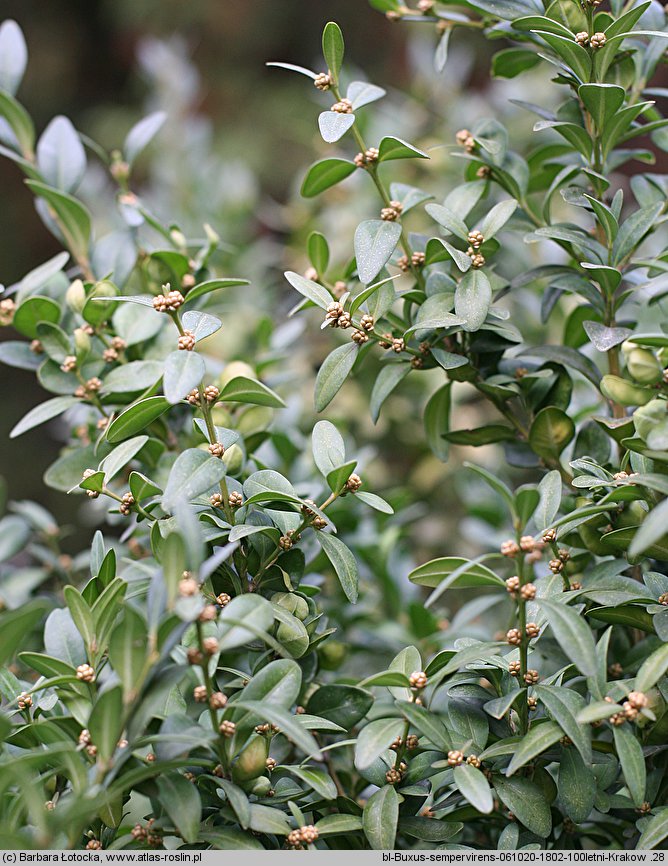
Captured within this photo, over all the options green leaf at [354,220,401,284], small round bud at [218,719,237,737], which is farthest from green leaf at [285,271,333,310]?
small round bud at [218,719,237,737]

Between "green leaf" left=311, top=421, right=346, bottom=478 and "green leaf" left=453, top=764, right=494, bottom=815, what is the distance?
176mm

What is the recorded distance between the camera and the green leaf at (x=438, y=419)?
0.60 meters

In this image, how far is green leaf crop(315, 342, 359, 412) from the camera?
483 millimetres

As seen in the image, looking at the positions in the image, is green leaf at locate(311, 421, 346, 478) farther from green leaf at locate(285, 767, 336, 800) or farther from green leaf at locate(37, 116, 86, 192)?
green leaf at locate(37, 116, 86, 192)

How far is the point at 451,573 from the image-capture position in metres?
0.44

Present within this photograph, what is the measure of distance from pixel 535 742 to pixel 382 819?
0.29 ft

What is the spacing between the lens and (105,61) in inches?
106

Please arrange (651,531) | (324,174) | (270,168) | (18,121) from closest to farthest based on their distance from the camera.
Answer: (651,531) → (324,174) → (18,121) → (270,168)

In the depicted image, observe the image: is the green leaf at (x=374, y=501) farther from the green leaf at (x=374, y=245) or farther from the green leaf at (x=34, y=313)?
the green leaf at (x=34, y=313)

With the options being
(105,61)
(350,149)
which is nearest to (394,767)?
(350,149)

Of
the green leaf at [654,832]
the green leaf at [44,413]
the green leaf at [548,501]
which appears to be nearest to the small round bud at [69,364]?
the green leaf at [44,413]

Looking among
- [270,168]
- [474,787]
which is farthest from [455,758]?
[270,168]

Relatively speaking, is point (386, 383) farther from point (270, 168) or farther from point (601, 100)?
point (270, 168)

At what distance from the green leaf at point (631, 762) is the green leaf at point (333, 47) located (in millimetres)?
402
